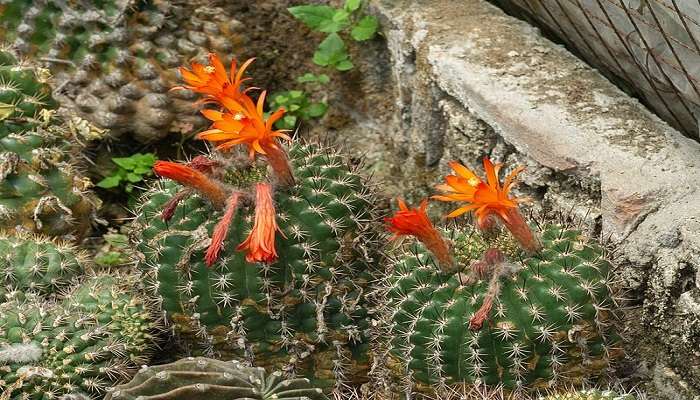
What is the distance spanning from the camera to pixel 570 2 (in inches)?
117

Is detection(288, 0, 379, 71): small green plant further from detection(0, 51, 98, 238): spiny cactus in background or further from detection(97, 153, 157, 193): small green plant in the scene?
detection(0, 51, 98, 238): spiny cactus in background

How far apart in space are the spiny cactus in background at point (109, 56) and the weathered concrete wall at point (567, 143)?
81 cm

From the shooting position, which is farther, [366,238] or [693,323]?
[366,238]

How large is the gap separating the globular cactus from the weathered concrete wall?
86 centimetres

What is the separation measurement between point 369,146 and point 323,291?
136cm

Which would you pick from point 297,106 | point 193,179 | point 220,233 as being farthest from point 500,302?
point 297,106

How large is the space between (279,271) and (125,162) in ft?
4.66

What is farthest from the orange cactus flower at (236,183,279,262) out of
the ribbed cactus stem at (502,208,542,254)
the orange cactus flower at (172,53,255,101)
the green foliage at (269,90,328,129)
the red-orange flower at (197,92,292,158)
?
the green foliage at (269,90,328,129)

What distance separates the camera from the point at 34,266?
2.83m

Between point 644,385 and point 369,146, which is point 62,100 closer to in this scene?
point 369,146

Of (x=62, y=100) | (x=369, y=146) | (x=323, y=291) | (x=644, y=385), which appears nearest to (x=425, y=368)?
(x=323, y=291)

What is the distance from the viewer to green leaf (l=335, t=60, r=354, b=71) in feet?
12.4

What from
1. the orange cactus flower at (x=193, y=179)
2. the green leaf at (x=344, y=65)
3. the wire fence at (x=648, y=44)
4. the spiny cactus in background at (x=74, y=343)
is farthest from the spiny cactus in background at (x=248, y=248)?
the green leaf at (x=344, y=65)

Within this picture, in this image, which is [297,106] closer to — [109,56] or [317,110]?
[317,110]
